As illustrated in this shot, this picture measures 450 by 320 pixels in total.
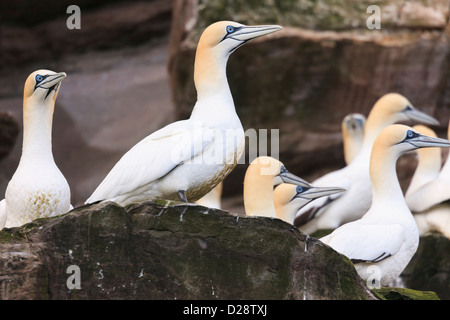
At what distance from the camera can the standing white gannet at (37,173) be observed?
24.1 feet

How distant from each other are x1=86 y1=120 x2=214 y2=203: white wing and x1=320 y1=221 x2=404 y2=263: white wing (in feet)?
6.63

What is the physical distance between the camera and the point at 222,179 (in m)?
7.29

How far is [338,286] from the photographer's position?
650cm

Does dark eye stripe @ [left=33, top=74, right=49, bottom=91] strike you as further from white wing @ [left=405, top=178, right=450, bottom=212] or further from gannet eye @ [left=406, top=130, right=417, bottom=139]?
white wing @ [left=405, top=178, right=450, bottom=212]

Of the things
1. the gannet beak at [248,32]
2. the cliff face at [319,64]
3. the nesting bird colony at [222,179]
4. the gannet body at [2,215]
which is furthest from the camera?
the cliff face at [319,64]

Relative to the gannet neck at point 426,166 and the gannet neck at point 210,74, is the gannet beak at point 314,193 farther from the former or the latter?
the gannet neck at point 210,74

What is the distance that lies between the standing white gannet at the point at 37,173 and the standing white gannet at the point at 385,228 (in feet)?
8.69

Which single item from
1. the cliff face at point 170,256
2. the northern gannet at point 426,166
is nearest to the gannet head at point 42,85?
Result: the cliff face at point 170,256

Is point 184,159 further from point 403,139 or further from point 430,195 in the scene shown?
point 430,195

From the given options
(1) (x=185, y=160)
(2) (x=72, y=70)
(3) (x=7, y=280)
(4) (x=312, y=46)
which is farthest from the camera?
Answer: (2) (x=72, y=70)

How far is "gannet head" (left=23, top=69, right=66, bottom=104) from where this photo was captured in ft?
25.6
